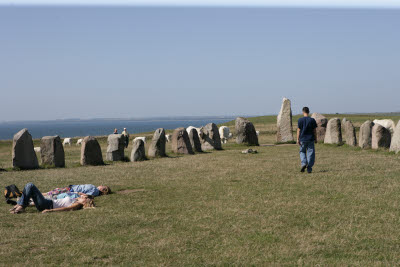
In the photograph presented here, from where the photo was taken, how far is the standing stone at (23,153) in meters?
21.3

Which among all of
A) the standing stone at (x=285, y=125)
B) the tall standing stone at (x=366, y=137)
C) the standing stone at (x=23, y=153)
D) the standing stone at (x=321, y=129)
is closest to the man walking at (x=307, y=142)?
the tall standing stone at (x=366, y=137)

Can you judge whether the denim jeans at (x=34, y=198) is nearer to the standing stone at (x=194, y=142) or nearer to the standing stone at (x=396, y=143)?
the standing stone at (x=396, y=143)

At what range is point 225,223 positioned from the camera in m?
9.78

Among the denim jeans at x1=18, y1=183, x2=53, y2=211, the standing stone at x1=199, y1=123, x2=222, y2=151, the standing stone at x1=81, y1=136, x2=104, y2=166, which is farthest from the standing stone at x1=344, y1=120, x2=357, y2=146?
the denim jeans at x1=18, y1=183, x2=53, y2=211

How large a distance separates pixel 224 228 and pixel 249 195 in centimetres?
351

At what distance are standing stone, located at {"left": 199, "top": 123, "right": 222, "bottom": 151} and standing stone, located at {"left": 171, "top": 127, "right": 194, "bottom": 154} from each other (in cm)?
314

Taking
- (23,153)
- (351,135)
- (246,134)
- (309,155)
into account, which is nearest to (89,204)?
(309,155)

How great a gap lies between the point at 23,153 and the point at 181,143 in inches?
369

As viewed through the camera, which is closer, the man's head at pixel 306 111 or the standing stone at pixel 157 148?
the man's head at pixel 306 111

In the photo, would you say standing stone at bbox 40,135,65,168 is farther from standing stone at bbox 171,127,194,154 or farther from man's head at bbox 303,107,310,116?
man's head at bbox 303,107,310,116

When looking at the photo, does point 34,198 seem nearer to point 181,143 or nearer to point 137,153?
point 137,153

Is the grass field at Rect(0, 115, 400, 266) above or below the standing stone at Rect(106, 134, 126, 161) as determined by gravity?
below

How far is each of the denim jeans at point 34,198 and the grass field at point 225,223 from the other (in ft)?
1.13

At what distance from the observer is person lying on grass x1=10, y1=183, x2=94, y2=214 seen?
11.4m
